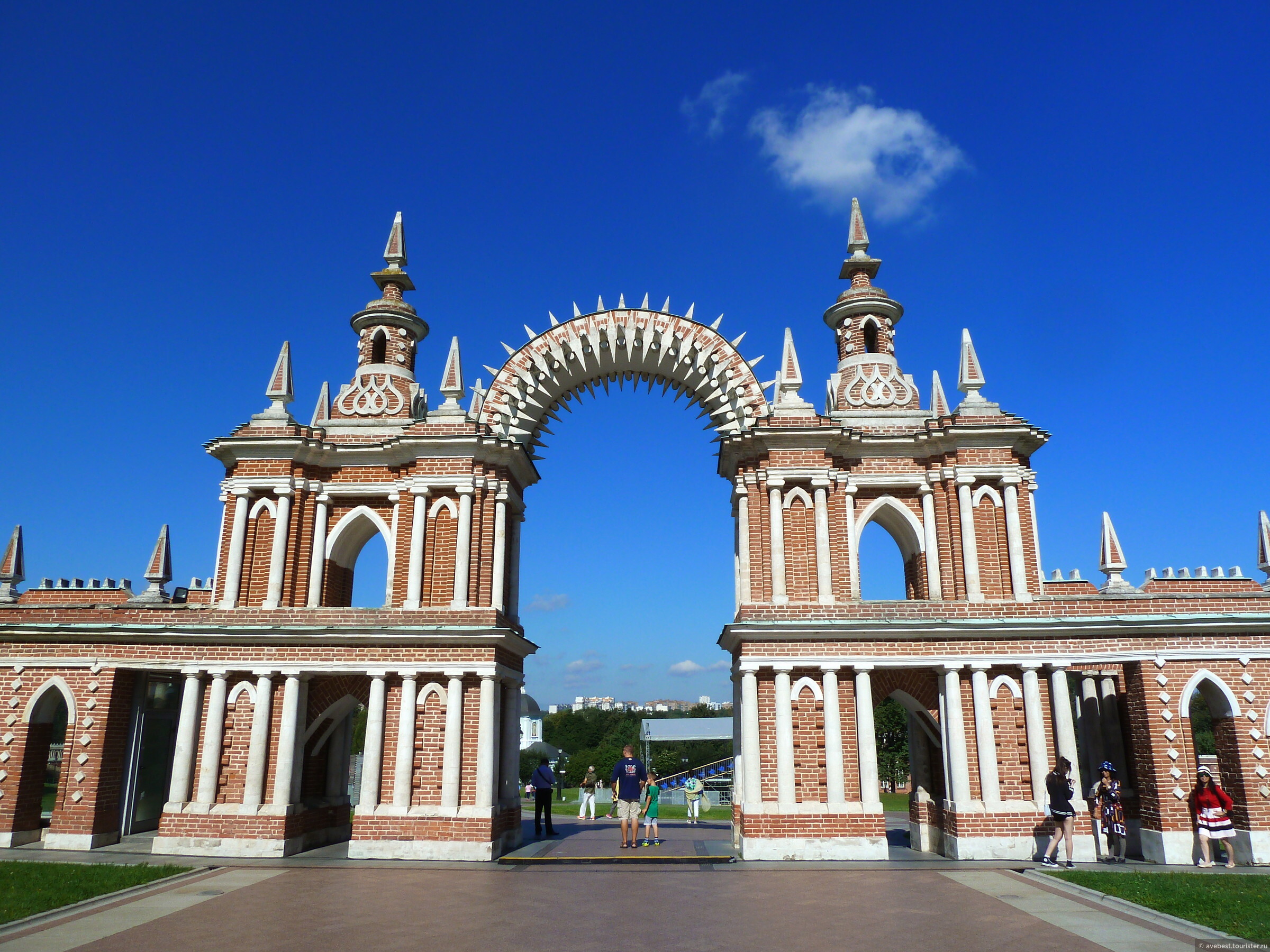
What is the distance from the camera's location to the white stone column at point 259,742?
19.4m

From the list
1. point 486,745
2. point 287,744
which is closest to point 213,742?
point 287,744

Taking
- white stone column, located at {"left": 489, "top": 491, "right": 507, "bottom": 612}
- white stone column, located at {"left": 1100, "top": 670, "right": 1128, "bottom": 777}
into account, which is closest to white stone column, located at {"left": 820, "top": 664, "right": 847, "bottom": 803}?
white stone column, located at {"left": 1100, "top": 670, "right": 1128, "bottom": 777}

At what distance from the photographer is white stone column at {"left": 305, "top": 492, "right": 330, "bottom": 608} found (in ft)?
70.1

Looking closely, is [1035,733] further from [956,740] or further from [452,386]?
[452,386]

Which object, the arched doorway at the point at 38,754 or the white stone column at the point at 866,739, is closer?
the white stone column at the point at 866,739

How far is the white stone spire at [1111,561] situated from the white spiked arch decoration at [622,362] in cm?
927

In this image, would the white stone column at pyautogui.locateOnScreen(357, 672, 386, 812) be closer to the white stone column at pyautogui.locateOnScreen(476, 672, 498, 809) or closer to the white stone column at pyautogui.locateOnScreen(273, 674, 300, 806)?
the white stone column at pyautogui.locateOnScreen(273, 674, 300, 806)

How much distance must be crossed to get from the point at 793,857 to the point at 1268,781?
9.79m

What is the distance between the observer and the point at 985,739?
18734mm

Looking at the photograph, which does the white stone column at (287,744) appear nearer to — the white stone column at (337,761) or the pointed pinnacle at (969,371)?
the white stone column at (337,761)

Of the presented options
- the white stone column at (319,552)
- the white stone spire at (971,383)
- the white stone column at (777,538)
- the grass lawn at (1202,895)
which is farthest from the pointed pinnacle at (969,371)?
the white stone column at (319,552)

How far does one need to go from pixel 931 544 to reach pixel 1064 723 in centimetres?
471

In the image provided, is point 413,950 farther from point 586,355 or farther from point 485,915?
point 586,355

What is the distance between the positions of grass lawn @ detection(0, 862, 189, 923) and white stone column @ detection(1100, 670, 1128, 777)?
20113 mm
